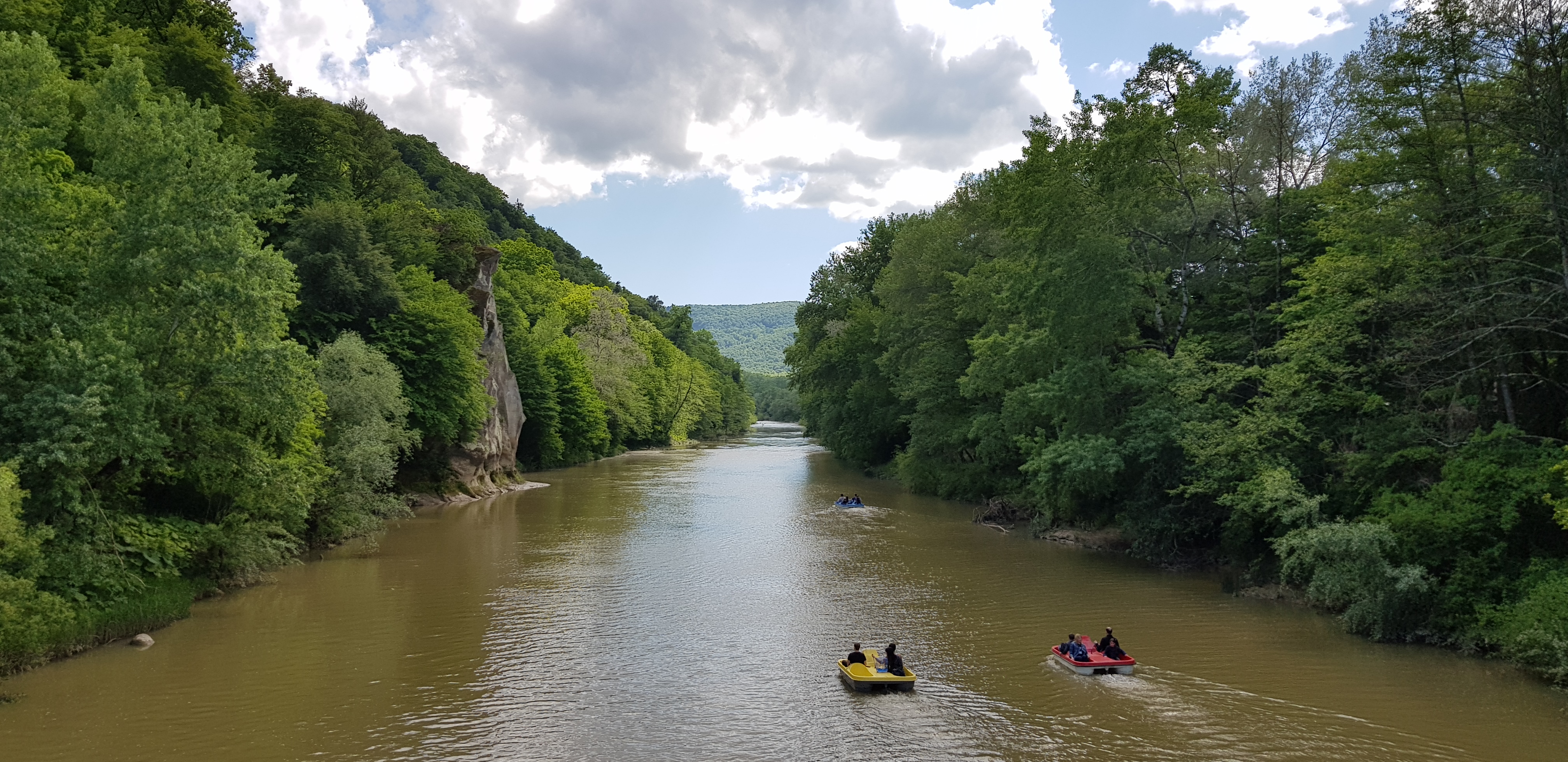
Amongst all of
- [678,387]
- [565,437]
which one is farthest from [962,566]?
[678,387]

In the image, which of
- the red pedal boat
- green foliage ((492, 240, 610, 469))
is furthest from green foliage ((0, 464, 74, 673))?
green foliage ((492, 240, 610, 469))

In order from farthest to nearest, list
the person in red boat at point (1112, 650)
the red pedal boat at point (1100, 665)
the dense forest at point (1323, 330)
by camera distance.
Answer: the dense forest at point (1323, 330) < the person in red boat at point (1112, 650) < the red pedal boat at point (1100, 665)

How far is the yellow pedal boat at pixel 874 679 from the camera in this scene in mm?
16875

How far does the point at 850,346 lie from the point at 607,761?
164 ft

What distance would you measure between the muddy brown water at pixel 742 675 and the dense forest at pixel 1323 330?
2.03 m

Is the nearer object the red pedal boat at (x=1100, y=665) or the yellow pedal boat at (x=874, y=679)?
the yellow pedal boat at (x=874, y=679)

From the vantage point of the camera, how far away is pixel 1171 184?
3012 centimetres

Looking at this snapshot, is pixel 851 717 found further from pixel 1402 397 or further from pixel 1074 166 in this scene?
pixel 1074 166

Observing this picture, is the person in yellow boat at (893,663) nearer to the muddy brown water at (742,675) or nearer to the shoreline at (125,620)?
the muddy brown water at (742,675)

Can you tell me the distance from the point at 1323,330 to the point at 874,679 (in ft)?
50.5

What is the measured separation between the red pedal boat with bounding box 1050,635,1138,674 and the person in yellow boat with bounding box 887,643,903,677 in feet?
11.6

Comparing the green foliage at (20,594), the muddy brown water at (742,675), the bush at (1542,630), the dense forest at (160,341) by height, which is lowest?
the muddy brown water at (742,675)

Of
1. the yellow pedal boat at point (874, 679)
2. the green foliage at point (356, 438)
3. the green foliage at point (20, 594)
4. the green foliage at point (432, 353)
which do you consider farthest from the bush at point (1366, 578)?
the green foliage at point (432, 353)

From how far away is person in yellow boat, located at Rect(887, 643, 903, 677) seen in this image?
1717cm
